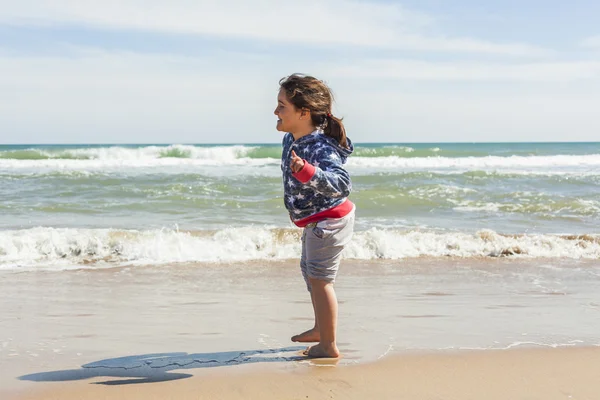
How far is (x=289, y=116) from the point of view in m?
3.26

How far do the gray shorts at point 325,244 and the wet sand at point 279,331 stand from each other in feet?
1.52

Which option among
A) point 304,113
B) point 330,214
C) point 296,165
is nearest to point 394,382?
point 330,214

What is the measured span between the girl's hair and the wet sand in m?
1.16

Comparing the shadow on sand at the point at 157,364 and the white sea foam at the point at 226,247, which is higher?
the white sea foam at the point at 226,247

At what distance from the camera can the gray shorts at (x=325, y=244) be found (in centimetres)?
320

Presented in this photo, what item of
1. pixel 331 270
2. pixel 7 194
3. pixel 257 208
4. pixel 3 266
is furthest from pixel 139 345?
pixel 7 194

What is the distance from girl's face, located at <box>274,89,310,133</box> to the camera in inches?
128

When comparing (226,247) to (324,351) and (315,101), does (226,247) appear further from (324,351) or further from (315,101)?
(315,101)

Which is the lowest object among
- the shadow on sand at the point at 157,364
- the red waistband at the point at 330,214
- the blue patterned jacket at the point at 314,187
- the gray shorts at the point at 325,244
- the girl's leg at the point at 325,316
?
the shadow on sand at the point at 157,364

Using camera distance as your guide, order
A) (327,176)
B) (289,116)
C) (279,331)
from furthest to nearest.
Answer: (279,331)
(289,116)
(327,176)

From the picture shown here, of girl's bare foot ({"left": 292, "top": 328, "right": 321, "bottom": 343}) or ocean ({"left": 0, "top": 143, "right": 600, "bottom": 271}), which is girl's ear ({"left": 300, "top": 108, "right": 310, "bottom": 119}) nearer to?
girl's bare foot ({"left": 292, "top": 328, "right": 321, "bottom": 343})

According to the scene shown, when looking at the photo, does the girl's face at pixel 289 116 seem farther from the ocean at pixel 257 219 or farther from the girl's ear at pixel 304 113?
the ocean at pixel 257 219

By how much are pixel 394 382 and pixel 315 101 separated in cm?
140

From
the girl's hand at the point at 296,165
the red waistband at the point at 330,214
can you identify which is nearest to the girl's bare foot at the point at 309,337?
the red waistband at the point at 330,214
